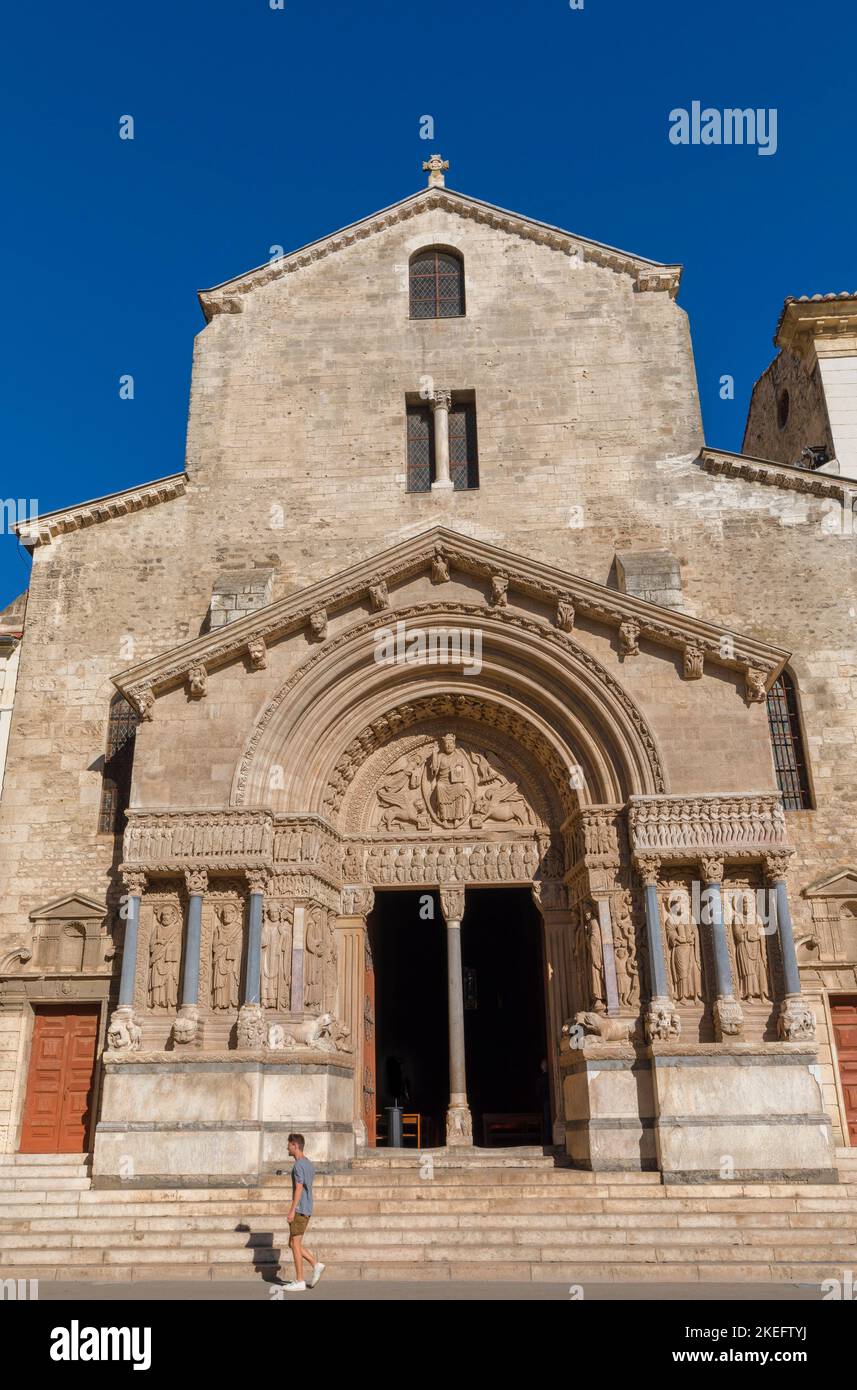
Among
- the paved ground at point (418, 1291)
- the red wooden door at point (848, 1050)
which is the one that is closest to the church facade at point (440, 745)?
the red wooden door at point (848, 1050)

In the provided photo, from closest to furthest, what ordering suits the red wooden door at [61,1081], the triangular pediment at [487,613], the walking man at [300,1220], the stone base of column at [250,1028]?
the walking man at [300,1220], the stone base of column at [250,1028], the triangular pediment at [487,613], the red wooden door at [61,1081]

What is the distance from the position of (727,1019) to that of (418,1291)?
18.5 ft

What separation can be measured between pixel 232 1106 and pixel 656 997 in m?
5.52

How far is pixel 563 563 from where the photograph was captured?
1888 centimetres

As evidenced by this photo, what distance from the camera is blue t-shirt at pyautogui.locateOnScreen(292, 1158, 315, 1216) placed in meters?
10.1

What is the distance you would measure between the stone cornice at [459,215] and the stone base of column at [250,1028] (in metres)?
13.6

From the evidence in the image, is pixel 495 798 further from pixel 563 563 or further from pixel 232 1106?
pixel 232 1106

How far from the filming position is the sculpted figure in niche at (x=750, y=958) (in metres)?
14.3

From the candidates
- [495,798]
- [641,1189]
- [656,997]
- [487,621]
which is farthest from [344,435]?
[641,1189]

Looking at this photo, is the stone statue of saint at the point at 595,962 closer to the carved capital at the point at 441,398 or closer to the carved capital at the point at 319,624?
the carved capital at the point at 319,624

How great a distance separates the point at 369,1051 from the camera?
16.7 meters

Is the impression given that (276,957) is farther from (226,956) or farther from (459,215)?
(459,215)
